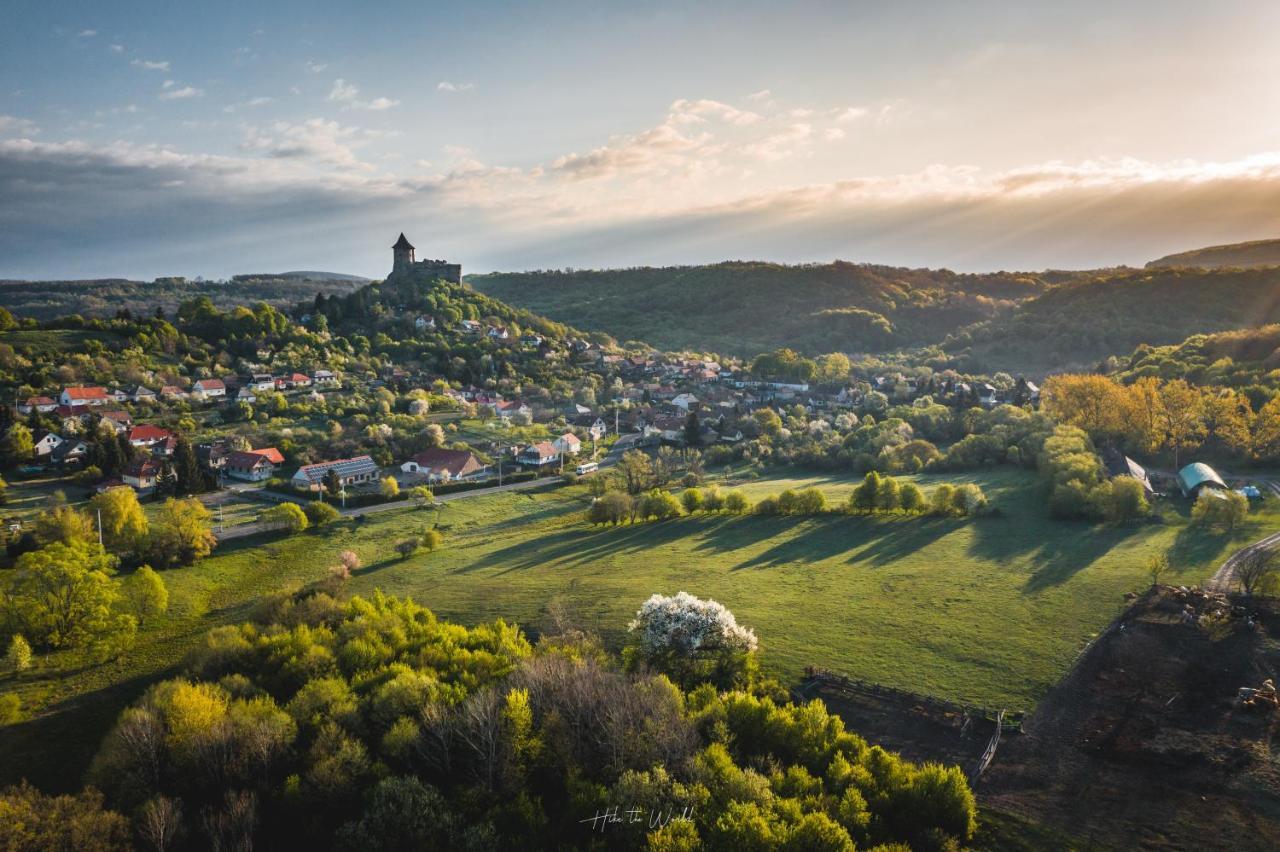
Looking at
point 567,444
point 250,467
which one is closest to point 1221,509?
point 567,444

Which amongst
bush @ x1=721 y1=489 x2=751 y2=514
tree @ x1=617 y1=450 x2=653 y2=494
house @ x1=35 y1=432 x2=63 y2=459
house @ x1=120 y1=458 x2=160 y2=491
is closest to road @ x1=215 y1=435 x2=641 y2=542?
house @ x1=120 y1=458 x2=160 y2=491

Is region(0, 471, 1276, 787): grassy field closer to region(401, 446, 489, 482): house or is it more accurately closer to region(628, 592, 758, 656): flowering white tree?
region(628, 592, 758, 656): flowering white tree

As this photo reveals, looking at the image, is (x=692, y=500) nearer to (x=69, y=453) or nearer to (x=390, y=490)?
(x=390, y=490)

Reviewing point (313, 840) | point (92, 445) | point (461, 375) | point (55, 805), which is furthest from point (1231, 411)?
point (92, 445)

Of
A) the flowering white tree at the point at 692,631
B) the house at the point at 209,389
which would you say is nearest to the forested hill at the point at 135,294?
the house at the point at 209,389

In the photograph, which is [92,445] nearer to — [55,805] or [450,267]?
[55,805]
